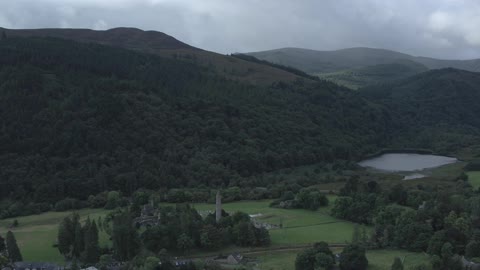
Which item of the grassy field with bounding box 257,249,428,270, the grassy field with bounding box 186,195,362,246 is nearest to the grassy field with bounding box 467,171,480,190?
the grassy field with bounding box 186,195,362,246

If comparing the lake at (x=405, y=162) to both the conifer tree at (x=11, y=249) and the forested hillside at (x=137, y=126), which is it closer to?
the forested hillside at (x=137, y=126)

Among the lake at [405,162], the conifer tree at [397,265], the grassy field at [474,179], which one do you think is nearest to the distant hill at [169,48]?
the lake at [405,162]

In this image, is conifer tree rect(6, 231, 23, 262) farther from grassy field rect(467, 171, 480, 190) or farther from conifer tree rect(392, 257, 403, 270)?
grassy field rect(467, 171, 480, 190)

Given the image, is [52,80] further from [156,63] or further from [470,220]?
[470,220]

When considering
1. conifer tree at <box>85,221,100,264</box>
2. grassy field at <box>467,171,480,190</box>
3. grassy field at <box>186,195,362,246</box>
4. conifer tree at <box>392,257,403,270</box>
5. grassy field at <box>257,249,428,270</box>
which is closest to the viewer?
conifer tree at <box>392,257,403,270</box>

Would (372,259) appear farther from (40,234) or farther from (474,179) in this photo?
(474,179)

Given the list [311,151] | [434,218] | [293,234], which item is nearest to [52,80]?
[311,151]

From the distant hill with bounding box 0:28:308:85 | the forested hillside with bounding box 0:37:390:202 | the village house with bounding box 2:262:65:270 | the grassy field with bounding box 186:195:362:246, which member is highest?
the distant hill with bounding box 0:28:308:85

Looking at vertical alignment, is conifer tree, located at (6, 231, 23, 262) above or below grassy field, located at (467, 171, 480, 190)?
below
